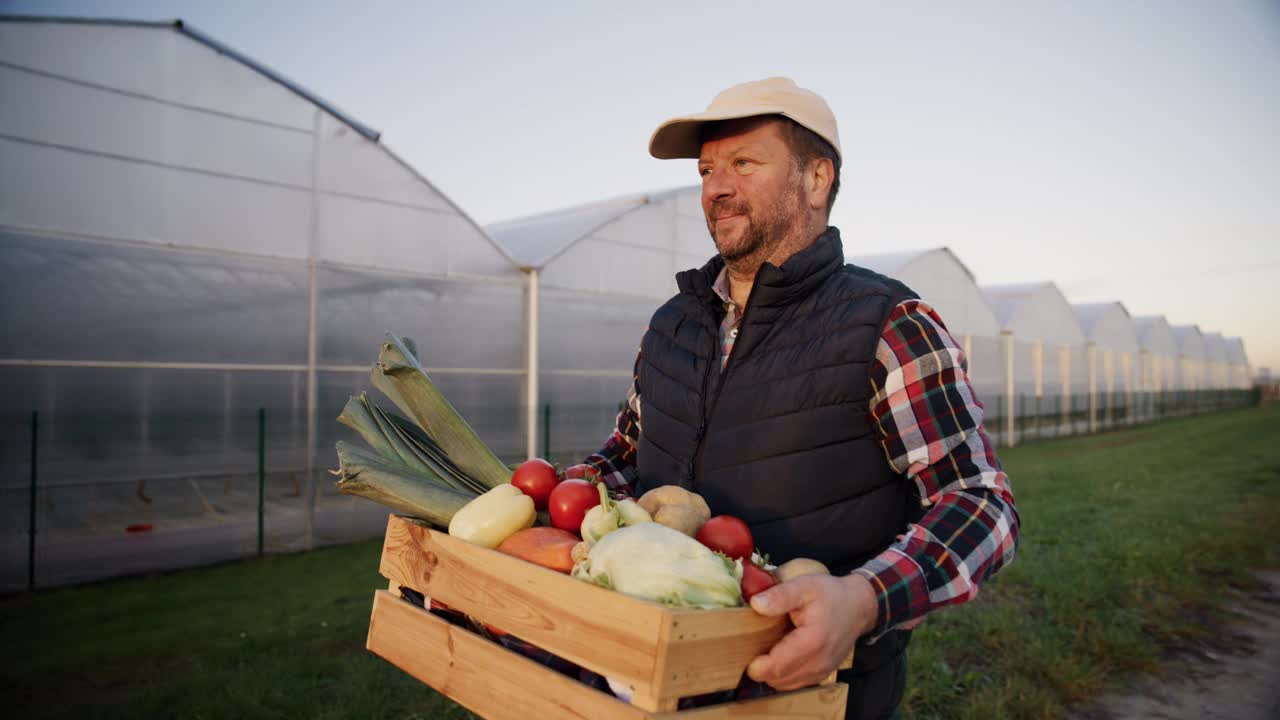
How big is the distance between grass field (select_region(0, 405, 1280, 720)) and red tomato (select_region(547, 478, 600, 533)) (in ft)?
9.17

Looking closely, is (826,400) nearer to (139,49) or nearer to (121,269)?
(121,269)

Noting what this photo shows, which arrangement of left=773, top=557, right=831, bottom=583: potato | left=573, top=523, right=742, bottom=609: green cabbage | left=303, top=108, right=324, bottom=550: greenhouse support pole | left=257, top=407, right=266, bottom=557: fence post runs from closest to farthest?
left=573, top=523, right=742, bottom=609: green cabbage, left=773, top=557, right=831, bottom=583: potato, left=257, top=407, right=266, bottom=557: fence post, left=303, top=108, right=324, bottom=550: greenhouse support pole

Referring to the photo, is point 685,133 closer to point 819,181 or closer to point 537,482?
point 819,181

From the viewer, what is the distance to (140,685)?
4.60 m

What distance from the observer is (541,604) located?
1.47m

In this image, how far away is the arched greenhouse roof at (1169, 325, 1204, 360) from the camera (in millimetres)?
41719

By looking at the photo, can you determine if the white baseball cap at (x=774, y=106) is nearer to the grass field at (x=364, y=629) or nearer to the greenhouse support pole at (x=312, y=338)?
the grass field at (x=364, y=629)

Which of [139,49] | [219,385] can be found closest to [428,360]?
[219,385]

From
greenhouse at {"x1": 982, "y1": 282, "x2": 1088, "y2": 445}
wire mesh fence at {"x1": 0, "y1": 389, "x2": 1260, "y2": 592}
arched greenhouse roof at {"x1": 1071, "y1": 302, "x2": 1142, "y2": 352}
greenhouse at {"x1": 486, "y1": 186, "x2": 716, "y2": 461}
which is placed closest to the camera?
wire mesh fence at {"x1": 0, "y1": 389, "x2": 1260, "y2": 592}

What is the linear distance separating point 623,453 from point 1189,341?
164ft

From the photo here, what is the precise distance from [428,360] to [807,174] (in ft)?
26.0

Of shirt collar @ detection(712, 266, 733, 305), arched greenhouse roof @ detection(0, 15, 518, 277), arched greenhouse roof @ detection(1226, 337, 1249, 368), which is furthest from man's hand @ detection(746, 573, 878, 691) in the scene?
arched greenhouse roof @ detection(1226, 337, 1249, 368)

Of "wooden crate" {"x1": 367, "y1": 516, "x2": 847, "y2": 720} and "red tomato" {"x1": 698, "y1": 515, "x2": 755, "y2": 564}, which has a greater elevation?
"red tomato" {"x1": 698, "y1": 515, "x2": 755, "y2": 564}

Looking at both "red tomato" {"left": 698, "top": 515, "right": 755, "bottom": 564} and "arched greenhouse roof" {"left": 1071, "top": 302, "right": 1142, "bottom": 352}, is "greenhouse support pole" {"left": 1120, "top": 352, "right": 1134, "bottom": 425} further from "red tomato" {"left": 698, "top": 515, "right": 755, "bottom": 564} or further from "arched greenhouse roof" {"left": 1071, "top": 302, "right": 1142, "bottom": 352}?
"red tomato" {"left": 698, "top": 515, "right": 755, "bottom": 564}
